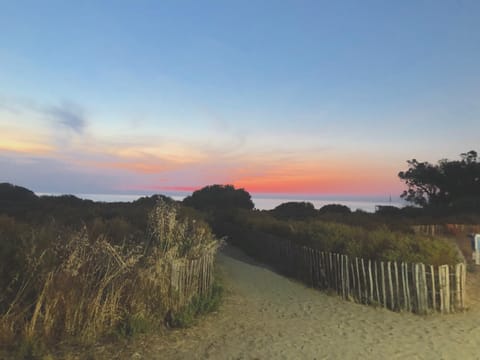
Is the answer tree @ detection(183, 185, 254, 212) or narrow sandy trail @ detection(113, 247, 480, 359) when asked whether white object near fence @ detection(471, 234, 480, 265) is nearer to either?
narrow sandy trail @ detection(113, 247, 480, 359)

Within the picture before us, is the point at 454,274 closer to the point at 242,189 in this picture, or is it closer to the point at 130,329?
the point at 130,329

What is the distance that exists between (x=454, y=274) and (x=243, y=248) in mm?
13384

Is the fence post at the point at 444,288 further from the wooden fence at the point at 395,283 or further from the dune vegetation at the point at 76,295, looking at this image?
the dune vegetation at the point at 76,295

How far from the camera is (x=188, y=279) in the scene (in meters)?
7.56

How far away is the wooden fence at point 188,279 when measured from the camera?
699 centimetres

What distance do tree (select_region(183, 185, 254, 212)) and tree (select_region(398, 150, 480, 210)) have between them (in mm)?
18130

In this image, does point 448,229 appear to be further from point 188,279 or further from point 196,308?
point 196,308

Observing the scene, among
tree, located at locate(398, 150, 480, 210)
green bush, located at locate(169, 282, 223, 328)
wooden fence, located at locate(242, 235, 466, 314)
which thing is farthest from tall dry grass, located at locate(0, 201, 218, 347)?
tree, located at locate(398, 150, 480, 210)

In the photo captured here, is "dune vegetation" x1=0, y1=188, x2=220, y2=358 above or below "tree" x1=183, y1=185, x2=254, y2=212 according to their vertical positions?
below

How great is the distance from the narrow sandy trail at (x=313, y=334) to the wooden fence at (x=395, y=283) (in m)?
0.32

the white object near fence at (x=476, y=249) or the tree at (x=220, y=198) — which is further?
the tree at (x=220, y=198)

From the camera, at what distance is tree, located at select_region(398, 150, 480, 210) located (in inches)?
1559

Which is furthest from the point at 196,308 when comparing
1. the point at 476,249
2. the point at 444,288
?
the point at 476,249

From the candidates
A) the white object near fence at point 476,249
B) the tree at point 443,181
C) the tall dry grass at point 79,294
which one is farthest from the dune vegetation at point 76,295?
the tree at point 443,181
